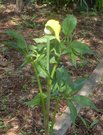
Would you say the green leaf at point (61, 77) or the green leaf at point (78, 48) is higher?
the green leaf at point (78, 48)

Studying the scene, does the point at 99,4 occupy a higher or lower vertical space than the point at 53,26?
lower

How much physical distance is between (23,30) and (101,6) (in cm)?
116

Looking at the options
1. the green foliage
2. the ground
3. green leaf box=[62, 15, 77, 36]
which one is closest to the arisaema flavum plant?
green leaf box=[62, 15, 77, 36]

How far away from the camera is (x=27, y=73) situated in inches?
126

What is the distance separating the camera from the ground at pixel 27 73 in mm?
2562

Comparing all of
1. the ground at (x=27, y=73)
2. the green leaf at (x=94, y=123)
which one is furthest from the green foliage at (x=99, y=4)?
the green leaf at (x=94, y=123)

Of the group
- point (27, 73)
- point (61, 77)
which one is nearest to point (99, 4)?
point (27, 73)

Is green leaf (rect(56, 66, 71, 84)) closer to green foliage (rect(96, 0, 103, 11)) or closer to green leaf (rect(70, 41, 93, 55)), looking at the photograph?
green leaf (rect(70, 41, 93, 55))

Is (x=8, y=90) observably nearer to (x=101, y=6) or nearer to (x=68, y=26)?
(x=68, y=26)

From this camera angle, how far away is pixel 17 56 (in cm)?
347

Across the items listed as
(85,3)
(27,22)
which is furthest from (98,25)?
(27,22)

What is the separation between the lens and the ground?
8.41 ft

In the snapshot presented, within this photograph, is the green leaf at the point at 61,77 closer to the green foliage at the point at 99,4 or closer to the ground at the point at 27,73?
the ground at the point at 27,73

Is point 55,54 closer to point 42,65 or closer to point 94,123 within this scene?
point 42,65
